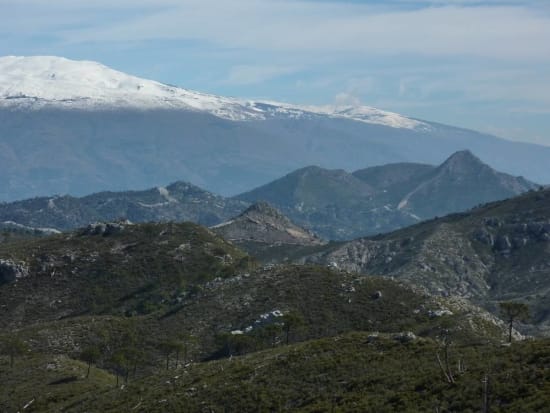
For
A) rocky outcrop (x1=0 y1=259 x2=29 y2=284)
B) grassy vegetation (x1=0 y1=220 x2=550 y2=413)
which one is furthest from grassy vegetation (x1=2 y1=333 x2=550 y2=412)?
rocky outcrop (x1=0 y1=259 x2=29 y2=284)

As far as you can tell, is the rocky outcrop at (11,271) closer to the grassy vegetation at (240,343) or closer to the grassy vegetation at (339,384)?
the grassy vegetation at (240,343)

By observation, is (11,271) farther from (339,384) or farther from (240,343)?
(339,384)

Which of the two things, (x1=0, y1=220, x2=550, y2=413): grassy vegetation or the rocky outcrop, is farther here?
the rocky outcrop

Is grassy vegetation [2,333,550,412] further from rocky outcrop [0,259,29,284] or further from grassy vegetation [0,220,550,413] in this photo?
rocky outcrop [0,259,29,284]

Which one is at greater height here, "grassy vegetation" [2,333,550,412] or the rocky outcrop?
"grassy vegetation" [2,333,550,412]

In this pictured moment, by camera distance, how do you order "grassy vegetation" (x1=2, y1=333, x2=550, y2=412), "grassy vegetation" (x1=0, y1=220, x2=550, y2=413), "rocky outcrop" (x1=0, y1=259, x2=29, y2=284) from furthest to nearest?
"rocky outcrop" (x1=0, y1=259, x2=29, y2=284) → "grassy vegetation" (x1=0, y1=220, x2=550, y2=413) → "grassy vegetation" (x1=2, y1=333, x2=550, y2=412)

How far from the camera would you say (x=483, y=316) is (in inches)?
5128

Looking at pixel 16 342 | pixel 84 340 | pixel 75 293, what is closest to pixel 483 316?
pixel 84 340

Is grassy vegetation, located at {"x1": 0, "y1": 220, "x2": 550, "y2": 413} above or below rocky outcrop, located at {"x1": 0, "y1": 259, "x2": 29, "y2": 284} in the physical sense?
above

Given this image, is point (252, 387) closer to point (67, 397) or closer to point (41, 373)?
point (67, 397)

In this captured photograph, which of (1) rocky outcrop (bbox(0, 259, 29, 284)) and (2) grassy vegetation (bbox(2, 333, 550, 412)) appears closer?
(2) grassy vegetation (bbox(2, 333, 550, 412))

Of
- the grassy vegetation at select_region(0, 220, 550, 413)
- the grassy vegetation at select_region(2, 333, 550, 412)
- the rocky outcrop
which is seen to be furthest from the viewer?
the rocky outcrop

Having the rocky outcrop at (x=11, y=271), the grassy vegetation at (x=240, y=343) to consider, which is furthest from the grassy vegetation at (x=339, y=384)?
the rocky outcrop at (x=11, y=271)

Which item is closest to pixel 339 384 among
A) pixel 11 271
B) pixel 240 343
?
pixel 240 343
